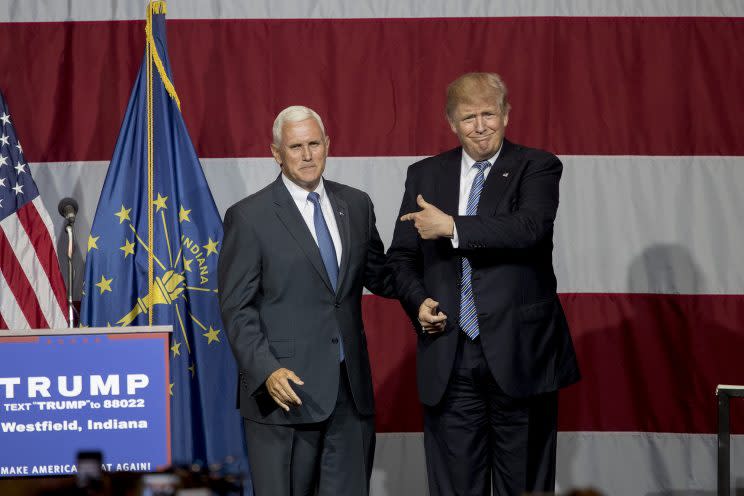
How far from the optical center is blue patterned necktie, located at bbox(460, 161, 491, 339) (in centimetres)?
281

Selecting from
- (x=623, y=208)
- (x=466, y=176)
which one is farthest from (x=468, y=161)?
(x=623, y=208)

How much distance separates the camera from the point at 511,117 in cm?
394

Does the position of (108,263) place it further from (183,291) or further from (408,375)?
(408,375)

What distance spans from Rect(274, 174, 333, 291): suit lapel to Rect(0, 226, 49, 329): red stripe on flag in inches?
48.9

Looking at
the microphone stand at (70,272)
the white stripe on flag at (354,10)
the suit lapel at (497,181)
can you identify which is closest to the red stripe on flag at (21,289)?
the microphone stand at (70,272)

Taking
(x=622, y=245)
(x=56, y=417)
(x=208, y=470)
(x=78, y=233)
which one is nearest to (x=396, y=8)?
(x=622, y=245)

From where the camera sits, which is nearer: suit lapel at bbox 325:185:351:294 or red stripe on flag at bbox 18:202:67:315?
suit lapel at bbox 325:185:351:294

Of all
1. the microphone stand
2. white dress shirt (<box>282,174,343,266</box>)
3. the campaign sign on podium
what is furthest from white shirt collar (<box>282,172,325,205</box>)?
the microphone stand

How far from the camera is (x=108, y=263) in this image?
3463 mm

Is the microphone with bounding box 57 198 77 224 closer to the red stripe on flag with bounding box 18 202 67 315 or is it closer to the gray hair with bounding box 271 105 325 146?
the red stripe on flag with bounding box 18 202 67 315

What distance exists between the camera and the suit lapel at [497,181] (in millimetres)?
2855

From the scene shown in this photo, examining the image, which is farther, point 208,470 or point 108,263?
point 108,263

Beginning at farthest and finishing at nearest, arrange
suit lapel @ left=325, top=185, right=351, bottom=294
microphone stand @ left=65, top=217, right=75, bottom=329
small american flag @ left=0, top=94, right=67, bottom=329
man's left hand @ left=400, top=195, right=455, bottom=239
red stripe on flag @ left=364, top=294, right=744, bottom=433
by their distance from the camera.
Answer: red stripe on flag @ left=364, top=294, right=744, bottom=433, small american flag @ left=0, top=94, right=67, bottom=329, microphone stand @ left=65, top=217, right=75, bottom=329, suit lapel @ left=325, top=185, right=351, bottom=294, man's left hand @ left=400, top=195, right=455, bottom=239

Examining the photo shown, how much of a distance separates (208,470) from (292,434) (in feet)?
4.53
